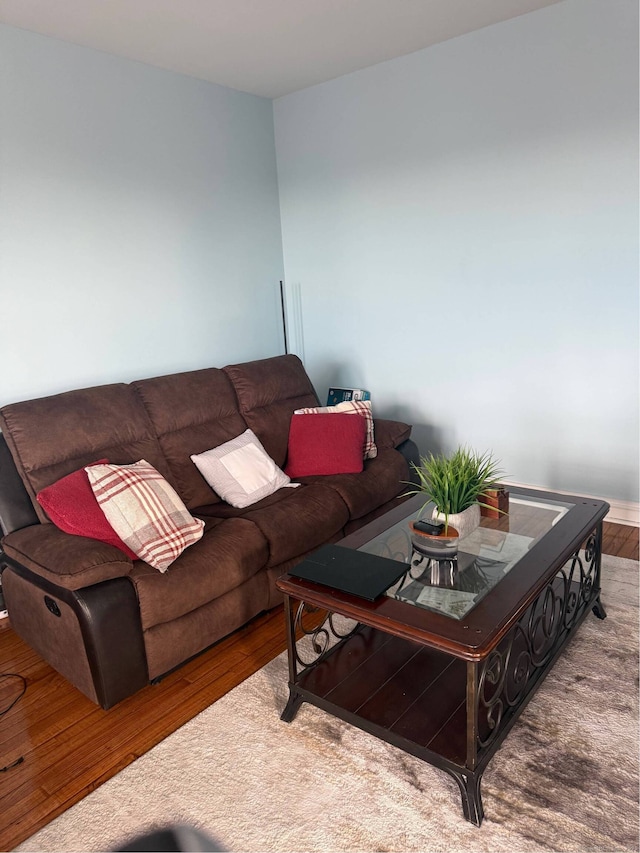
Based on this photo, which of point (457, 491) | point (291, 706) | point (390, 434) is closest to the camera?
point (291, 706)

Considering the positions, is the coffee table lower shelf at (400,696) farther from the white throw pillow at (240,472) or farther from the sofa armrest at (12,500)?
the sofa armrest at (12,500)

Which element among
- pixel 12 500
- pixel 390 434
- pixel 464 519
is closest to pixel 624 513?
pixel 390 434

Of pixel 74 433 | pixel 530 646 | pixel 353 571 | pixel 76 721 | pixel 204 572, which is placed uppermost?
pixel 74 433

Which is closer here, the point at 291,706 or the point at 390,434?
the point at 291,706

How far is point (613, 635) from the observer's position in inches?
95.6

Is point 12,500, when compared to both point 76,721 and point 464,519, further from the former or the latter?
point 464,519

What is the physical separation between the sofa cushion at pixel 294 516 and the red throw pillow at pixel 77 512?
0.58 metres

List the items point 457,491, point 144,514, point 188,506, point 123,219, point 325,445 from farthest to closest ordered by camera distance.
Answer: point 123,219 → point 325,445 → point 188,506 → point 144,514 → point 457,491

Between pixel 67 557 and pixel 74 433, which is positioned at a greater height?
pixel 74 433

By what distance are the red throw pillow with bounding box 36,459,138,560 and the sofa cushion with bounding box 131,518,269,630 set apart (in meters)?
0.16

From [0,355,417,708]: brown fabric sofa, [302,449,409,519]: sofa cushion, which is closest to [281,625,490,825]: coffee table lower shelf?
[0,355,417,708]: brown fabric sofa

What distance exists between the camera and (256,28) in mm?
3111

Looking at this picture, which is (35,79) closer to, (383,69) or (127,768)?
(383,69)

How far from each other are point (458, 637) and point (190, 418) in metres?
1.92
